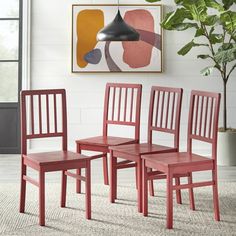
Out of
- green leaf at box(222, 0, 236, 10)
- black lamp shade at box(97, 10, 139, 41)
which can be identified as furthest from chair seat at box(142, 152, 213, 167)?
green leaf at box(222, 0, 236, 10)

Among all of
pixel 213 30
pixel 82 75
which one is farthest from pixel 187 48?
pixel 82 75

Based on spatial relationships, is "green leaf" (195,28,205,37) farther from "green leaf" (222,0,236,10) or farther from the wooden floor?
the wooden floor

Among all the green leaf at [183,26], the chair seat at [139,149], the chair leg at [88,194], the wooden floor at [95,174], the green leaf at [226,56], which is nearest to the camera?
the chair leg at [88,194]

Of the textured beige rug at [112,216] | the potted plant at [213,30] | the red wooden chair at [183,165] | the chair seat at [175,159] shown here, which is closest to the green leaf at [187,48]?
the potted plant at [213,30]

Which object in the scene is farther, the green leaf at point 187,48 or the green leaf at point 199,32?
the green leaf at point 187,48

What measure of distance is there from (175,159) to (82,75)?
2790 mm

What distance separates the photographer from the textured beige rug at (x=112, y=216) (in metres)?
3.87

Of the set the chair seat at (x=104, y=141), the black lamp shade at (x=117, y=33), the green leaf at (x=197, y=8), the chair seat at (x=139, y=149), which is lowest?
the chair seat at (x=139, y=149)

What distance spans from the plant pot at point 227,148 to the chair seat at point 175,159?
6.58 feet

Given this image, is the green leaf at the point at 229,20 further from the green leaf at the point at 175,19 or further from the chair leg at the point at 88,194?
the chair leg at the point at 88,194

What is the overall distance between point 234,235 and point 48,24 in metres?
3.71

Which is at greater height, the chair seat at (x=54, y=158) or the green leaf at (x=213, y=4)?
the green leaf at (x=213, y=4)

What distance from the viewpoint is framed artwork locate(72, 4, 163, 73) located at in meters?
6.57

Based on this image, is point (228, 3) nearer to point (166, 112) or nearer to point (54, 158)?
point (166, 112)
